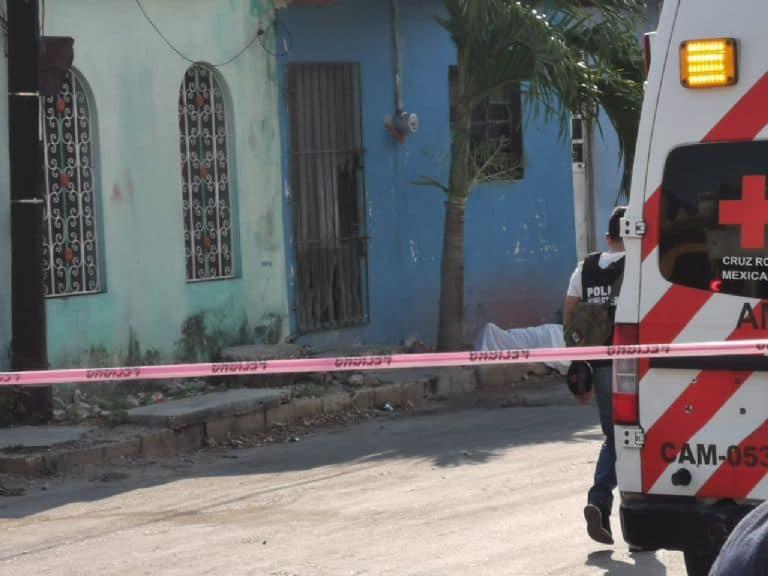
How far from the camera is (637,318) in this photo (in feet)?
20.4

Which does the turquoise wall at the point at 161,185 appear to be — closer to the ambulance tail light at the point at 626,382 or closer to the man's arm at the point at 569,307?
the man's arm at the point at 569,307

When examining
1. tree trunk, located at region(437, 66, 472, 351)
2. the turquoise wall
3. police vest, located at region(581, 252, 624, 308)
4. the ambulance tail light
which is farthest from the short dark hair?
tree trunk, located at region(437, 66, 472, 351)

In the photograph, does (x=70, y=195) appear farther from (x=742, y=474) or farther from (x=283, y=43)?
(x=742, y=474)

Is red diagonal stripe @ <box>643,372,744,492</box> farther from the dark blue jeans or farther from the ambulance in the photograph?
the dark blue jeans

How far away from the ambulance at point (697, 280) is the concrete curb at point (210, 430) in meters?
5.34

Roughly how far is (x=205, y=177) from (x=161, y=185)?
708mm

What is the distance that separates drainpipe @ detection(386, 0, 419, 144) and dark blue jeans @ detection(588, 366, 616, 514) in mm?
8989

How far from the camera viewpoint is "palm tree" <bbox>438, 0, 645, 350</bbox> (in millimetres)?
14414

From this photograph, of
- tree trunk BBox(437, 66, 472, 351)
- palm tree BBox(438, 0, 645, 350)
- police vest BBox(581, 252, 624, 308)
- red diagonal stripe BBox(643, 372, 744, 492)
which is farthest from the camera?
tree trunk BBox(437, 66, 472, 351)

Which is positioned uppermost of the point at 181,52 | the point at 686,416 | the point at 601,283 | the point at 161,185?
the point at 181,52

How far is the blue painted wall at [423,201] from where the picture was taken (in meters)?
16.2

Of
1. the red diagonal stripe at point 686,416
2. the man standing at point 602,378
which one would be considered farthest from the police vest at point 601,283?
the red diagonal stripe at point 686,416

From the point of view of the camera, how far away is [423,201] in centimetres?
1709

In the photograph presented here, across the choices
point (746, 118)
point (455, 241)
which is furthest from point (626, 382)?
point (455, 241)
